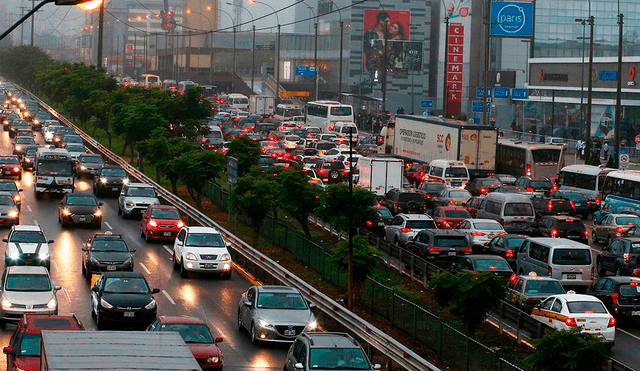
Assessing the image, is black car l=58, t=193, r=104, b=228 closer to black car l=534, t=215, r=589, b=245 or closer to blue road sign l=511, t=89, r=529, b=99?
black car l=534, t=215, r=589, b=245

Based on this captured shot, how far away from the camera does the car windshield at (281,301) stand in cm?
2600

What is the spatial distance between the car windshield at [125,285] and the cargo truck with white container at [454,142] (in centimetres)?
3956

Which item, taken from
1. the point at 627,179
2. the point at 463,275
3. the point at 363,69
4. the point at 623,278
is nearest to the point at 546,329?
the point at 463,275

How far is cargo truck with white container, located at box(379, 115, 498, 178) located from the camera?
213 feet

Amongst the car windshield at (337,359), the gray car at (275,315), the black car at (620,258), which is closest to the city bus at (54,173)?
the black car at (620,258)

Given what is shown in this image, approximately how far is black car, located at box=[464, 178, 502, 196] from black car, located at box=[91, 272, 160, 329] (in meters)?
34.4

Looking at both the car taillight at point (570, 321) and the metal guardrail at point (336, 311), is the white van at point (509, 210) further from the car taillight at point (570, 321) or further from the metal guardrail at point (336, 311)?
the car taillight at point (570, 321)

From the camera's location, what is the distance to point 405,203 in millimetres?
50312

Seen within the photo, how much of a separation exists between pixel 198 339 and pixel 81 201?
23425 mm

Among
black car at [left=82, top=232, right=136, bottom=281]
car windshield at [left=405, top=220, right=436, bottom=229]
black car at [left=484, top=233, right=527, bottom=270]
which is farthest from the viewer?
car windshield at [left=405, top=220, right=436, bottom=229]

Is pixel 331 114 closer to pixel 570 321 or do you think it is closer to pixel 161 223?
pixel 161 223

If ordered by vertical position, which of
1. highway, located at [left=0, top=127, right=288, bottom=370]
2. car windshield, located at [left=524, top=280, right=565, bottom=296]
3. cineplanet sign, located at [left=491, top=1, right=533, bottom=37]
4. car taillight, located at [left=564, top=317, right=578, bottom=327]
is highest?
cineplanet sign, located at [left=491, top=1, right=533, bottom=37]

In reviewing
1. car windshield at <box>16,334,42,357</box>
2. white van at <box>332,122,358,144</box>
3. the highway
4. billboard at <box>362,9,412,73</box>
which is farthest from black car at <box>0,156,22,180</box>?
billboard at <box>362,9,412,73</box>

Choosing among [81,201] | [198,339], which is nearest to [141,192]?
[81,201]
